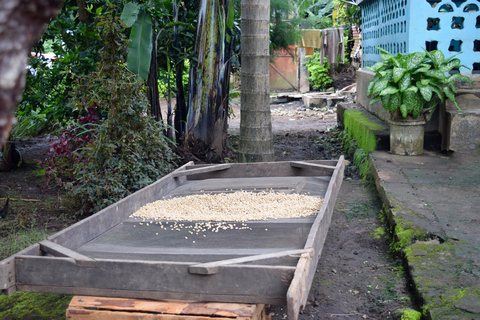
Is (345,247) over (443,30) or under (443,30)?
under

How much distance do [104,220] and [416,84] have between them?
3730 millimetres

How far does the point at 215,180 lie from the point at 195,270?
7.57 feet

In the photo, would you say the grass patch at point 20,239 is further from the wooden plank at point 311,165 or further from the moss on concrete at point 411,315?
the moss on concrete at point 411,315

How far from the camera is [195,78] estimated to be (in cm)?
650

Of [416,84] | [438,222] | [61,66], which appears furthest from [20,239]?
[416,84]

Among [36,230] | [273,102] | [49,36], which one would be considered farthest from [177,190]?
[273,102]

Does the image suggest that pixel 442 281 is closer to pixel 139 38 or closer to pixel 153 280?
pixel 153 280

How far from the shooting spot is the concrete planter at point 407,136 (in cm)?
511

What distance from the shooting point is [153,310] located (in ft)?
6.28

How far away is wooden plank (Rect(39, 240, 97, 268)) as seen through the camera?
201 cm

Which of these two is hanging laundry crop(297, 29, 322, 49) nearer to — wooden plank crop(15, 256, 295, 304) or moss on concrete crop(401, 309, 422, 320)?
moss on concrete crop(401, 309, 422, 320)

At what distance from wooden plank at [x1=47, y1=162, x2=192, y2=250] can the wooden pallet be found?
0.51m

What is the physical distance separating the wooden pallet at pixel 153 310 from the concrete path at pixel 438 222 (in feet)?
3.23

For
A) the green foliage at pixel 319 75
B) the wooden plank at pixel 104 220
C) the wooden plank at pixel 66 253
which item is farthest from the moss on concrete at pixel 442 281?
the green foliage at pixel 319 75
